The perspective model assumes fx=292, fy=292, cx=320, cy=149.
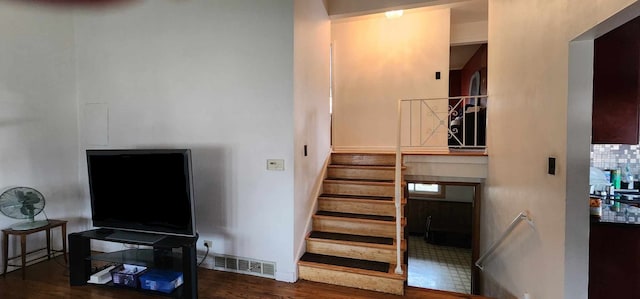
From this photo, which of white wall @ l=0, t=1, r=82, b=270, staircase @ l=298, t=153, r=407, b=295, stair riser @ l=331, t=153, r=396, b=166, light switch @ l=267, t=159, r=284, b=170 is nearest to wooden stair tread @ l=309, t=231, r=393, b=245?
Result: staircase @ l=298, t=153, r=407, b=295

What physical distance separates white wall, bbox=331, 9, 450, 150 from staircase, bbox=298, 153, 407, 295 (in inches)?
49.5

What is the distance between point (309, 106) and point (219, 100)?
0.94 metres

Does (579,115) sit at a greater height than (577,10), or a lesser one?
lesser

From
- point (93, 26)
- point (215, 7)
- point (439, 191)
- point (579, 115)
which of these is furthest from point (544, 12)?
point (439, 191)

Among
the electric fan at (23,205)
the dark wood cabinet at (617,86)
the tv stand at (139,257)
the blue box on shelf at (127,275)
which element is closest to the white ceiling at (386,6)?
the dark wood cabinet at (617,86)

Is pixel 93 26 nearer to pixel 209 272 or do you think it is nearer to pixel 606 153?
pixel 209 272

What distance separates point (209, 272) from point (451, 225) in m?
5.94

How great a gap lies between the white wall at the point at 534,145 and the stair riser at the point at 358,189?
3.88 feet

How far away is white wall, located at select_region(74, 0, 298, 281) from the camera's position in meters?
2.79

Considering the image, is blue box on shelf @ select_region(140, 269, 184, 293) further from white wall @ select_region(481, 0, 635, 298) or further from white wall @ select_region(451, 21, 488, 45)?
white wall @ select_region(451, 21, 488, 45)

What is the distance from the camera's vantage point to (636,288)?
2012mm

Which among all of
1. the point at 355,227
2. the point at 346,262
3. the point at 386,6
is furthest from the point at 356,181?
the point at 386,6

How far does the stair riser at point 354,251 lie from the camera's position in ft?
9.38

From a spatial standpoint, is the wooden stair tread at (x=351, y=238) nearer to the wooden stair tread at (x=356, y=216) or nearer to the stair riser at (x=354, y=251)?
Result: the stair riser at (x=354, y=251)
